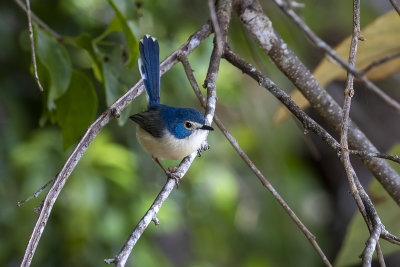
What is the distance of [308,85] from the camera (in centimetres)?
250

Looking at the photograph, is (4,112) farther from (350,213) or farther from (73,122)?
(350,213)

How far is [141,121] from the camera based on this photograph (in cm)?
303

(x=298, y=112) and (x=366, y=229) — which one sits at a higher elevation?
(x=298, y=112)

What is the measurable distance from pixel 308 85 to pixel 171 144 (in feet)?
2.64

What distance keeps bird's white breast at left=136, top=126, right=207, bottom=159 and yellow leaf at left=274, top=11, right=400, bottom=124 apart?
1.53ft

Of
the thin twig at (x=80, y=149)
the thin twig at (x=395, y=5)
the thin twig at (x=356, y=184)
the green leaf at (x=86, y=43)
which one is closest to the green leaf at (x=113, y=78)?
the green leaf at (x=86, y=43)

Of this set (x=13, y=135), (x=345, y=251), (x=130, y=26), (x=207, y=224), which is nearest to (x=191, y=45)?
(x=130, y=26)

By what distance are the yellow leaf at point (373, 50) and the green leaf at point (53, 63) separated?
1054mm

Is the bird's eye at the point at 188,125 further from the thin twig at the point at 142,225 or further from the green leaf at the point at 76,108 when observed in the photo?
the thin twig at the point at 142,225

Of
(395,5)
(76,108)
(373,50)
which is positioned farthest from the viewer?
(373,50)

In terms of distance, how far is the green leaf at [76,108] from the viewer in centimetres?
261

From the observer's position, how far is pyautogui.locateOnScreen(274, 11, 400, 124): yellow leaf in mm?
2664

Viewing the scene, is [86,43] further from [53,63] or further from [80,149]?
[80,149]

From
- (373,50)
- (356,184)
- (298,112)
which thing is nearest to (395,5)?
(298,112)
